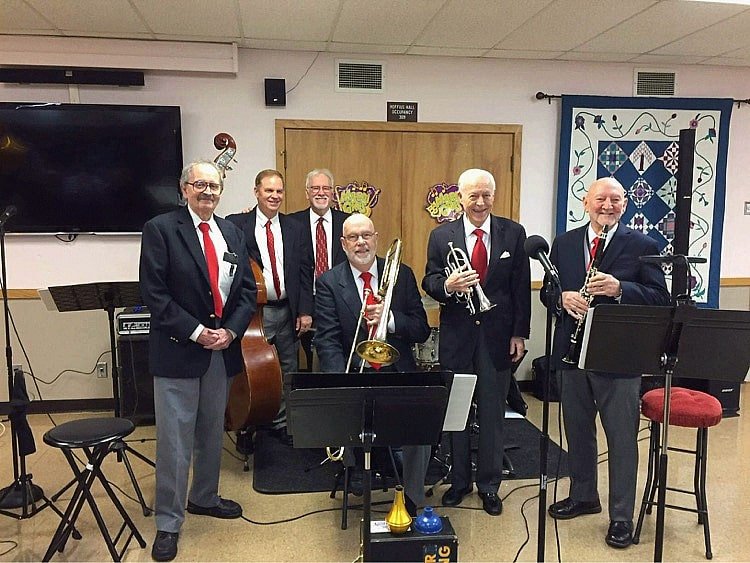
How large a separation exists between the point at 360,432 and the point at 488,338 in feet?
3.60

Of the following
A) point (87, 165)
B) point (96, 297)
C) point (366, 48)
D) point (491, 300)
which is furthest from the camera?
point (366, 48)

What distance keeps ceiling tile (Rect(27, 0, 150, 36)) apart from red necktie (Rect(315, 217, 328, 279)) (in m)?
1.69

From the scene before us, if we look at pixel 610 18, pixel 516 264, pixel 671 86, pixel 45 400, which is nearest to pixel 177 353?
pixel 516 264

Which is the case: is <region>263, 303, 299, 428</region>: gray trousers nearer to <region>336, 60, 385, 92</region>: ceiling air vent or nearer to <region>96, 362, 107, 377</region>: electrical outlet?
<region>96, 362, 107, 377</region>: electrical outlet

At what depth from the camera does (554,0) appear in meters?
3.55

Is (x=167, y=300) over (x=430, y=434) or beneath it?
over

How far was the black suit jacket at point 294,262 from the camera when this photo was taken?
379 cm

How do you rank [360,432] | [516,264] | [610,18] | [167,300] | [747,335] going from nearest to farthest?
1. [360,432]
2. [747,335]
3. [167,300]
4. [516,264]
5. [610,18]

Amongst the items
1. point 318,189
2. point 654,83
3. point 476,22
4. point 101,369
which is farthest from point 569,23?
point 101,369

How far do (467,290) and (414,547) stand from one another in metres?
1.11

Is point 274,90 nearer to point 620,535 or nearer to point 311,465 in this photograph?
point 311,465

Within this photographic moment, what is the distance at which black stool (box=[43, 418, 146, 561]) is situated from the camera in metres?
2.49

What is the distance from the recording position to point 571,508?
10.1 feet

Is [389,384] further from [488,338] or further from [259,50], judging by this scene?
[259,50]
